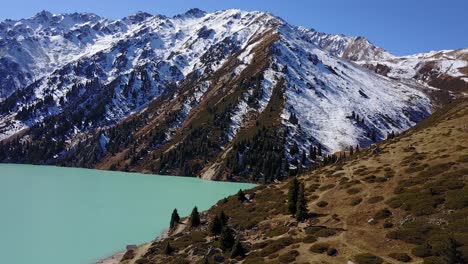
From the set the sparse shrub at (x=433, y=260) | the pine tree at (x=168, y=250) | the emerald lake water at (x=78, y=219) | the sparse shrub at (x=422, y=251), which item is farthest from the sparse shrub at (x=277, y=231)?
the emerald lake water at (x=78, y=219)

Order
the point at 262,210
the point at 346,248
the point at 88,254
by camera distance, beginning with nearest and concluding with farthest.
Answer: the point at 346,248 < the point at 88,254 < the point at 262,210

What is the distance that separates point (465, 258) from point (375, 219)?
15.9 m

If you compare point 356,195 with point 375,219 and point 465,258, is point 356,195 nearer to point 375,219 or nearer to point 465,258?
point 375,219

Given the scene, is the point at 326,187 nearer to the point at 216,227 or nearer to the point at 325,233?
the point at 216,227

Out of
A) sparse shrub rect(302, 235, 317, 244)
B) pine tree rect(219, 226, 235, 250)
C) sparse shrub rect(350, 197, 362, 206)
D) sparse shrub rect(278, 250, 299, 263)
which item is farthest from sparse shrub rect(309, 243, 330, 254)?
sparse shrub rect(350, 197, 362, 206)

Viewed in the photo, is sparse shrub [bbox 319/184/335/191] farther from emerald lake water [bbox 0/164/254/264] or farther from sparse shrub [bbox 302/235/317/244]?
emerald lake water [bbox 0/164/254/264]

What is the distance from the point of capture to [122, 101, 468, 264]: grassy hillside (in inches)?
1679

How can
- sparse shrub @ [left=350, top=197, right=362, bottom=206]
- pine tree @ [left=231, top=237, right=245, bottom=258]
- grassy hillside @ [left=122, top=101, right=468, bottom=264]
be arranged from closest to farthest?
grassy hillside @ [left=122, top=101, right=468, bottom=264], pine tree @ [left=231, top=237, right=245, bottom=258], sparse shrub @ [left=350, top=197, right=362, bottom=206]

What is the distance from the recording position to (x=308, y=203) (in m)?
68.0

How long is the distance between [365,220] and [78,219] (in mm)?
66274

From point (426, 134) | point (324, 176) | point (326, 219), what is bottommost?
point (326, 219)

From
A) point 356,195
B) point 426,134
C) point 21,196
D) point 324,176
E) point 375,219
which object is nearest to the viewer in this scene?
point 375,219

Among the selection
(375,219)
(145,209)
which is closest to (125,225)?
(145,209)

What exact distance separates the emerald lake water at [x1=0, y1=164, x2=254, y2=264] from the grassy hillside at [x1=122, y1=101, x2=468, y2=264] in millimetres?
10080
